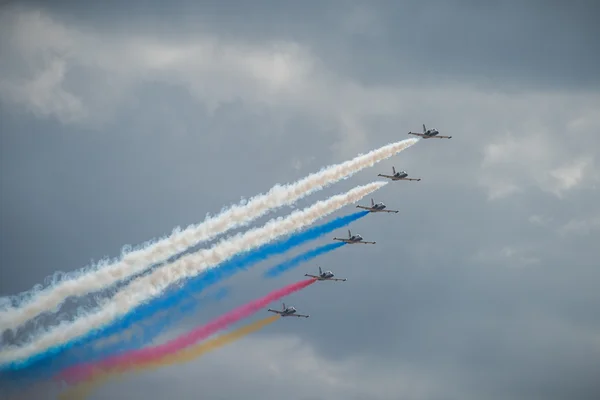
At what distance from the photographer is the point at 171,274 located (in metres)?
172

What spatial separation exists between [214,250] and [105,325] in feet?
45.3

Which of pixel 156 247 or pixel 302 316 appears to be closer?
pixel 156 247

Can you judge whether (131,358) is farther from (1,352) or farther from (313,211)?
(313,211)

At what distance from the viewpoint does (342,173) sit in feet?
576

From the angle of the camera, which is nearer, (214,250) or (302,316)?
(214,250)

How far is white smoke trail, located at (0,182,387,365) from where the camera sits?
169125mm

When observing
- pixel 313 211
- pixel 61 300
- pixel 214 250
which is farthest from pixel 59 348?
pixel 313 211

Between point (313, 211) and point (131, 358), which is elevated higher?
point (313, 211)

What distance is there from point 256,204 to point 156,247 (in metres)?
11.7

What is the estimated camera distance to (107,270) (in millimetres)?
170750

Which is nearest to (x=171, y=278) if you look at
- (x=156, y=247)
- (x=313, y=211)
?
(x=156, y=247)

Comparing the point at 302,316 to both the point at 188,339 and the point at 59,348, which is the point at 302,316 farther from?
the point at 59,348

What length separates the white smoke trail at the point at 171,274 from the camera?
555 feet

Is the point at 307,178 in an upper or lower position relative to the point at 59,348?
upper
